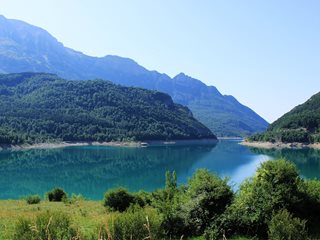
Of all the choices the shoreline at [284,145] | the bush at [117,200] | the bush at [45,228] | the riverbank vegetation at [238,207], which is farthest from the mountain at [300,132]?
the bush at [45,228]

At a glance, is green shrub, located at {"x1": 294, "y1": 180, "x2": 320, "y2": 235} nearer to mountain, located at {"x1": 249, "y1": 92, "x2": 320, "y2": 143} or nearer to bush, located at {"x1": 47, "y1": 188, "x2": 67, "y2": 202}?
bush, located at {"x1": 47, "y1": 188, "x2": 67, "y2": 202}

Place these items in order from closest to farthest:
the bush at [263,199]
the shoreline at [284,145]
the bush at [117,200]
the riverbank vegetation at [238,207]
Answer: the riverbank vegetation at [238,207] < the bush at [263,199] < the bush at [117,200] < the shoreline at [284,145]

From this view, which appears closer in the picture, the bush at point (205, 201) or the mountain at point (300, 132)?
the bush at point (205, 201)

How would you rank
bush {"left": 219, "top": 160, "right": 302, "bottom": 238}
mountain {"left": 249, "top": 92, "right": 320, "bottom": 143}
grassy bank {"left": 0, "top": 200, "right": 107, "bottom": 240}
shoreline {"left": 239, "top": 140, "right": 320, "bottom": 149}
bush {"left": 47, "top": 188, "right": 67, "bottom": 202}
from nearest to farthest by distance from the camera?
grassy bank {"left": 0, "top": 200, "right": 107, "bottom": 240}, bush {"left": 219, "top": 160, "right": 302, "bottom": 238}, bush {"left": 47, "top": 188, "right": 67, "bottom": 202}, shoreline {"left": 239, "top": 140, "right": 320, "bottom": 149}, mountain {"left": 249, "top": 92, "right": 320, "bottom": 143}

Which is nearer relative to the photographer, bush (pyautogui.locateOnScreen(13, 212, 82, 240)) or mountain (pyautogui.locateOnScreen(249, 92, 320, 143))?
bush (pyautogui.locateOnScreen(13, 212, 82, 240))

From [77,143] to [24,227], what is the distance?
576 ft

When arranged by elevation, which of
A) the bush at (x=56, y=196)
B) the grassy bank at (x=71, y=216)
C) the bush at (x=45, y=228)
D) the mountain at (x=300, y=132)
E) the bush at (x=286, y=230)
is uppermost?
the mountain at (x=300, y=132)

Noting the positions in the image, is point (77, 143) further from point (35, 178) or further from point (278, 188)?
point (278, 188)

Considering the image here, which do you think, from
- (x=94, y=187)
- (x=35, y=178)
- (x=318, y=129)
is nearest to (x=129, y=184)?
(x=94, y=187)

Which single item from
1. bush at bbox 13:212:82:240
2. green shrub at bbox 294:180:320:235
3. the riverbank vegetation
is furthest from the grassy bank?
green shrub at bbox 294:180:320:235

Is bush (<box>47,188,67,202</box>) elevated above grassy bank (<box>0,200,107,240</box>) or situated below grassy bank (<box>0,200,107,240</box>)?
below

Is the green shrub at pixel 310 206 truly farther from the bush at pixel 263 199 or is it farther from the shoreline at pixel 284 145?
the shoreline at pixel 284 145

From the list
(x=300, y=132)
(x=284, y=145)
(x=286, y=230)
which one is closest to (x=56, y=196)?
(x=286, y=230)

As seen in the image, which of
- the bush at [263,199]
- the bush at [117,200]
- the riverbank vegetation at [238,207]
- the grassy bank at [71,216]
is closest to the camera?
the grassy bank at [71,216]
